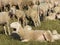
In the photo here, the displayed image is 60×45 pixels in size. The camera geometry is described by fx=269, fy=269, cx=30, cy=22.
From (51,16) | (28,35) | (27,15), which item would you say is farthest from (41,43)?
(51,16)

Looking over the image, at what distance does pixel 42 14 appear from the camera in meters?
29.4

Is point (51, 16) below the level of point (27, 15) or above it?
below

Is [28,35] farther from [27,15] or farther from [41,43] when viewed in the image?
[27,15]

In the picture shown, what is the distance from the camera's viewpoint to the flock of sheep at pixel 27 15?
1808cm

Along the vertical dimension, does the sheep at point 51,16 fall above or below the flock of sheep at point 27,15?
below

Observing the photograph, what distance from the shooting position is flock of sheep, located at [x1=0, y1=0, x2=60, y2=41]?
59.3 feet

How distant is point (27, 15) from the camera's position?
85.2 feet

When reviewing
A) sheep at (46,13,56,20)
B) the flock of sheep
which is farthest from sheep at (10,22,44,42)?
sheep at (46,13,56,20)

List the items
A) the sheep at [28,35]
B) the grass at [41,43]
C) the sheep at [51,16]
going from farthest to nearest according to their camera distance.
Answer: the sheep at [51,16] < the sheep at [28,35] < the grass at [41,43]

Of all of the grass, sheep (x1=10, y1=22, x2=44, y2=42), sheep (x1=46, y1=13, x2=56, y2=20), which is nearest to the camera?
the grass

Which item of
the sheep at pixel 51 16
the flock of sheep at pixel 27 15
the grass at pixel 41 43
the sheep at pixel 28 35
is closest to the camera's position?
the grass at pixel 41 43

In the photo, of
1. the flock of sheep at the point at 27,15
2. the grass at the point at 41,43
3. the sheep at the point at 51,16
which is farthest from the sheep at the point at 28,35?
→ the sheep at the point at 51,16

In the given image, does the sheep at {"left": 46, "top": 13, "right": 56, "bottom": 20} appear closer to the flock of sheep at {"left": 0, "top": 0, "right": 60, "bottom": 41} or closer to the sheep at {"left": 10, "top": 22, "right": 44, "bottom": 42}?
the flock of sheep at {"left": 0, "top": 0, "right": 60, "bottom": 41}

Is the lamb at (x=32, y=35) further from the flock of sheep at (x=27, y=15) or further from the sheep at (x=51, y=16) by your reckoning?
the sheep at (x=51, y=16)
